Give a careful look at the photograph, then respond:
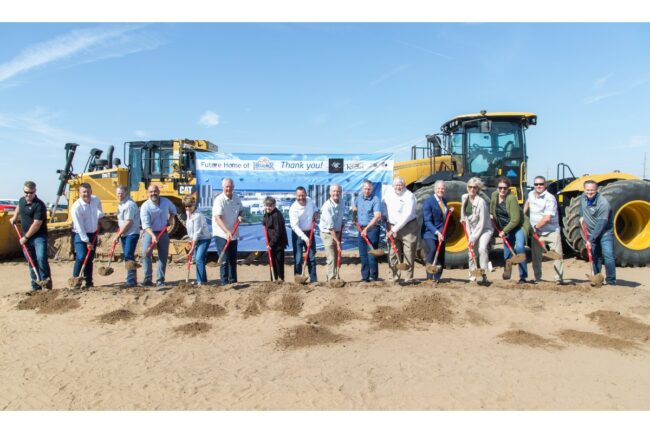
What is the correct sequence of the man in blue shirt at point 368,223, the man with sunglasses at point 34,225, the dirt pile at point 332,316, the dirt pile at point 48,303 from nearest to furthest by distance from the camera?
the dirt pile at point 332,316, the dirt pile at point 48,303, the man with sunglasses at point 34,225, the man in blue shirt at point 368,223

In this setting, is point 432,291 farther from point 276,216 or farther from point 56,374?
point 56,374

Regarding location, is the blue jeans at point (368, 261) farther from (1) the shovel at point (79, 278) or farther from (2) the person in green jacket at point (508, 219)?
(1) the shovel at point (79, 278)

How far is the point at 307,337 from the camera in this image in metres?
5.14

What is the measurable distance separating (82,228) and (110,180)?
661cm

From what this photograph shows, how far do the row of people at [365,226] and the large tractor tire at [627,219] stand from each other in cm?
189

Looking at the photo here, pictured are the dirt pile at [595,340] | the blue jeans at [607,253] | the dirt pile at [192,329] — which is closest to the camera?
the dirt pile at [595,340]

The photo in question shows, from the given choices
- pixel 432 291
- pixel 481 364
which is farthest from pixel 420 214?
pixel 481 364

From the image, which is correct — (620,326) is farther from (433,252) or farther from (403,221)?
(403,221)

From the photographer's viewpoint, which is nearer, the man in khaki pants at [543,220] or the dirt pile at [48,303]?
the dirt pile at [48,303]

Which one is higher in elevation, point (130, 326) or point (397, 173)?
point (397, 173)

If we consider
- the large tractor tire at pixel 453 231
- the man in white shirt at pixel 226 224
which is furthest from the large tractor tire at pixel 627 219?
the man in white shirt at pixel 226 224

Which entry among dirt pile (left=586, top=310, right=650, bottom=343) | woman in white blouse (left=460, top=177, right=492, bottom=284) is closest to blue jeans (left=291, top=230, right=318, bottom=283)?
woman in white blouse (left=460, top=177, right=492, bottom=284)

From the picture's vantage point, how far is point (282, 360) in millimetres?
4527

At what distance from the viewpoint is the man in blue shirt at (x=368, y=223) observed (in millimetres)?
7203
